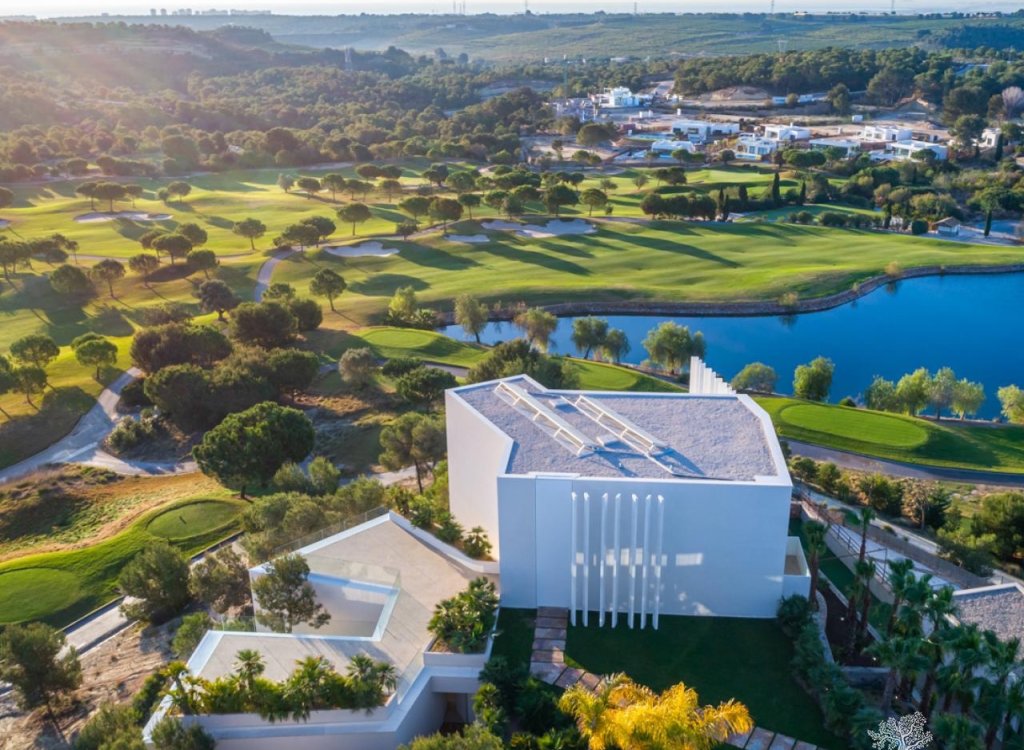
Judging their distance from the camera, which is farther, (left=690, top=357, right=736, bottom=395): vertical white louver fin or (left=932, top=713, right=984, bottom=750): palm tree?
(left=690, top=357, right=736, bottom=395): vertical white louver fin

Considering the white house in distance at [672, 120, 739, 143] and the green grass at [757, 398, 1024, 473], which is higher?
the white house in distance at [672, 120, 739, 143]

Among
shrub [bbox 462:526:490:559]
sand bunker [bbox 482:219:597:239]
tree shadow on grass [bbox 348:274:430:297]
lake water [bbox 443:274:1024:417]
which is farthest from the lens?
sand bunker [bbox 482:219:597:239]

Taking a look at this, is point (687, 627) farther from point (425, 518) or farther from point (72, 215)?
point (72, 215)

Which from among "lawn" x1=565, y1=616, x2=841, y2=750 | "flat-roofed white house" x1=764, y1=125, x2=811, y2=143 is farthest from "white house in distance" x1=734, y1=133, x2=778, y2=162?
"lawn" x1=565, y1=616, x2=841, y2=750

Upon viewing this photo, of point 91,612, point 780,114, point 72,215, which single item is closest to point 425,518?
point 91,612

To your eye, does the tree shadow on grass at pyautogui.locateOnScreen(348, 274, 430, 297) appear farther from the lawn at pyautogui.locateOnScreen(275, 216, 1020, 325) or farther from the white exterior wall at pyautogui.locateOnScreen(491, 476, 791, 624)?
the white exterior wall at pyautogui.locateOnScreen(491, 476, 791, 624)

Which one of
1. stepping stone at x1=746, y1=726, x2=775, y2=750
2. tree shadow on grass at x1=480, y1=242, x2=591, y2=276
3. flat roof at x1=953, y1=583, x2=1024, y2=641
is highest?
flat roof at x1=953, y1=583, x2=1024, y2=641

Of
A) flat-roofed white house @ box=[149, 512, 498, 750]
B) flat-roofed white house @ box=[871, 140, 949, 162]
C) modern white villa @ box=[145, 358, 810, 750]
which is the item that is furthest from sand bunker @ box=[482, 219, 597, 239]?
flat-roofed white house @ box=[149, 512, 498, 750]

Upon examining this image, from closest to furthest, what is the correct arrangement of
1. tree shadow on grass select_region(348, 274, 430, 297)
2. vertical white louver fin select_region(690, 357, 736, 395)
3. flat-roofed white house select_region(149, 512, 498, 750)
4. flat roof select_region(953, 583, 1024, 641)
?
flat-roofed white house select_region(149, 512, 498, 750)
flat roof select_region(953, 583, 1024, 641)
vertical white louver fin select_region(690, 357, 736, 395)
tree shadow on grass select_region(348, 274, 430, 297)
